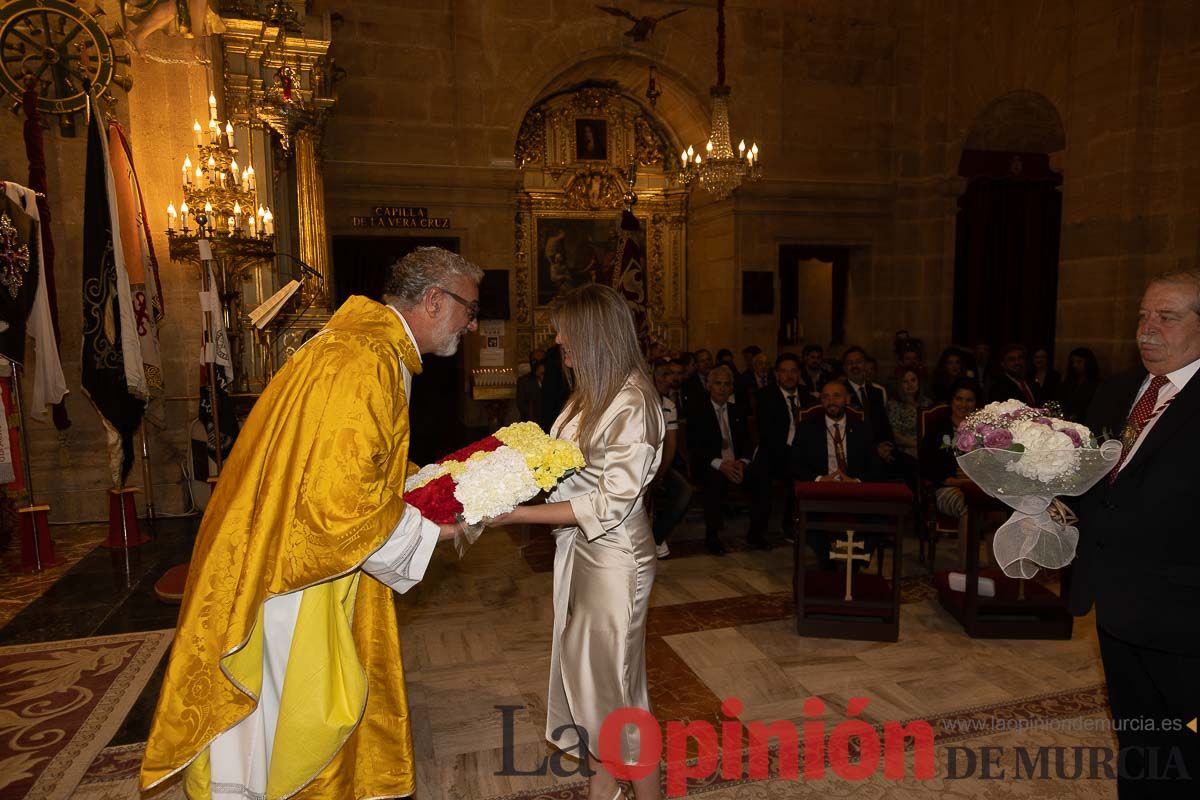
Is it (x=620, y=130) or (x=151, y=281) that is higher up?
(x=620, y=130)

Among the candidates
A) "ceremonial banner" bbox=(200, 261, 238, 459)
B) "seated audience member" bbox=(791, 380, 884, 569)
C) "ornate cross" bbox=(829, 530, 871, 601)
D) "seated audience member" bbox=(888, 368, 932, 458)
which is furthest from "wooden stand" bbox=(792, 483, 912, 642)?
"ceremonial banner" bbox=(200, 261, 238, 459)

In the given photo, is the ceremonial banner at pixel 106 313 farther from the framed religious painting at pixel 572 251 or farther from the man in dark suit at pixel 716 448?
the framed religious painting at pixel 572 251

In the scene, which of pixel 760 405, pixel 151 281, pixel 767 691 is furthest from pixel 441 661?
pixel 151 281

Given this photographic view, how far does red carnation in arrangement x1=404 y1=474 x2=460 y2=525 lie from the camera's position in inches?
91.9

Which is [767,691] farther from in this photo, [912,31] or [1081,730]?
[912,31]

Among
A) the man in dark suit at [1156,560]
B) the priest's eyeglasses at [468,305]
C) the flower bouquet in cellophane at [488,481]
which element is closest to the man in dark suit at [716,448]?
the man in dark suit at [1156,560]

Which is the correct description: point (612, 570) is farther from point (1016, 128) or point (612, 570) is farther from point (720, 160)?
point (1016, 128)

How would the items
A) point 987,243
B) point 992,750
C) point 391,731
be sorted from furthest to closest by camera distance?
1. point 987,243
2. point 992,750
3. point 391,731

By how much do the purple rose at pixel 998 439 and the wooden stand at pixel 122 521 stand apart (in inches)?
260

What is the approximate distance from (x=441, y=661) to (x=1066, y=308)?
1050 centimetres

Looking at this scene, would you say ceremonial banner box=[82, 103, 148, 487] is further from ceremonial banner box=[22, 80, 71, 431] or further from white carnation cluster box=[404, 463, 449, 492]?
white carnation cluster box=[404, 463, 449, 492]

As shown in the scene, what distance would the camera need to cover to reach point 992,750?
3.39 meters

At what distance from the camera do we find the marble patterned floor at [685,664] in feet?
11.1

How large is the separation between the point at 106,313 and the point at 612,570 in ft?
17.6
